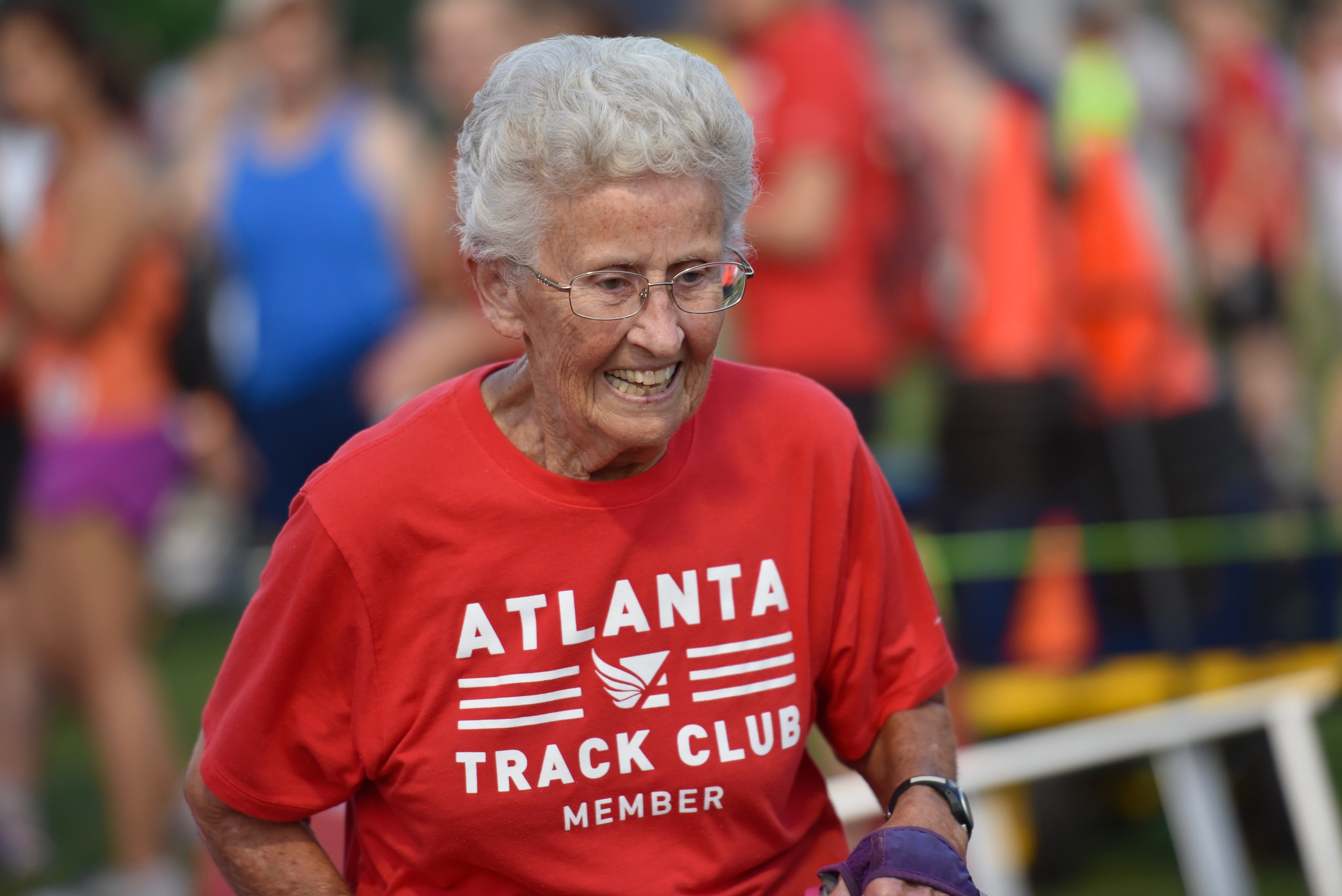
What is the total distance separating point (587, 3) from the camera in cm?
482

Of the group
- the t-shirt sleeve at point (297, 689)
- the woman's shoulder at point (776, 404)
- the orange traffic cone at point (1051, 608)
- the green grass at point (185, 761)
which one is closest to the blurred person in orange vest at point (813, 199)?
the orange traffic cone at point (1051, 608)

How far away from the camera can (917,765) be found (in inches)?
81.6

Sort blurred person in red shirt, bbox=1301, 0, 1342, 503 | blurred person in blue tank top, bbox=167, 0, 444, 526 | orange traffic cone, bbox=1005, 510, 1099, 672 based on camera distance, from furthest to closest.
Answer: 1. blurred person in red shirt, bbox=1301, 0, 1342, 503
2. blurred person in blue tank top, bbox=167, 0, 444, 526
3. orange traffic cone, bbox=1005, 510, 1099, 672

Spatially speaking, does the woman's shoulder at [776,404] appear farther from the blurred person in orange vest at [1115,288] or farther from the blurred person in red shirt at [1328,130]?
the blurred person in red shirt at [1328,130]

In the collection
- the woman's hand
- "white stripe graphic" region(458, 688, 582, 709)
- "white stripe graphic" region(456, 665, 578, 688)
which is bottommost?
the woman's hand

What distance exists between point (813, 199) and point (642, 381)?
8.75ft

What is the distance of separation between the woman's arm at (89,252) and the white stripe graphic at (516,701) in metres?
2.86

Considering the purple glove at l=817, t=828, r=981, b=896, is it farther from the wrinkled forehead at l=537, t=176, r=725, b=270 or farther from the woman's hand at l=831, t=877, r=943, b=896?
the wrinkled forehead at l=537, t=176, r=725, b=270

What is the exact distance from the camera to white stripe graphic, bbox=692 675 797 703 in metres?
1.98

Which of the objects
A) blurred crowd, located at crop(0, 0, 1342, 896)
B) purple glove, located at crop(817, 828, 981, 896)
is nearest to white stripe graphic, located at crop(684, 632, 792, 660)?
purple glove, located at crop(817, 828, 981, 896)

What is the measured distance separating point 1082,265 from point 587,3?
1813 millimetres

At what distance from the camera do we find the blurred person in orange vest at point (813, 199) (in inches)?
177

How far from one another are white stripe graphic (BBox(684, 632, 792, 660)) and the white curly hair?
1.63ft

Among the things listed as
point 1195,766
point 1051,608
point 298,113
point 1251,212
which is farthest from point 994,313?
point 1251,212
